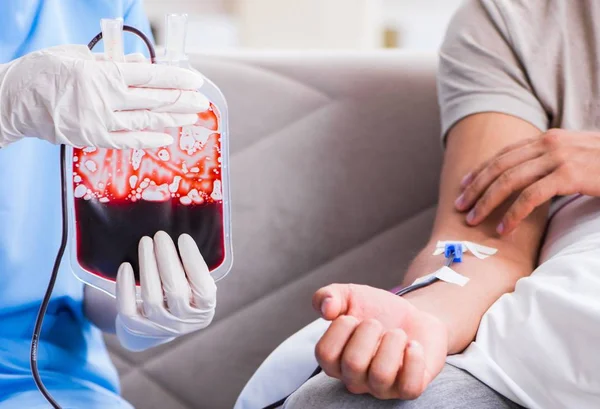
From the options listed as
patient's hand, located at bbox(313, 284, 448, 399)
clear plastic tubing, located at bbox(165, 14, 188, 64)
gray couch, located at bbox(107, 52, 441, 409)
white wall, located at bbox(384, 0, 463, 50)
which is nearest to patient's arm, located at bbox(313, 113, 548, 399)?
patient's hand, located at bbox(313, 284, 448, 399)

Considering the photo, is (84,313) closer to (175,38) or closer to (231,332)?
(231,332)

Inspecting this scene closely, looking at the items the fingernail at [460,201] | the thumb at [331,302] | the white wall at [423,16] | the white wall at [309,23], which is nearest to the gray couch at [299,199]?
the fingernail at [460,201]

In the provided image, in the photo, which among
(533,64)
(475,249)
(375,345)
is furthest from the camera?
(533,64)

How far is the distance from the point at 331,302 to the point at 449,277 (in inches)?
12.1

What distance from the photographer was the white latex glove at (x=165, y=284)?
2.99ft

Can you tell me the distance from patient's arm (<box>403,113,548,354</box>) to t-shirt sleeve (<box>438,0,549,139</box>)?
20 millimetres

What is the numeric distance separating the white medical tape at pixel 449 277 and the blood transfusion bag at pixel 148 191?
30 cm

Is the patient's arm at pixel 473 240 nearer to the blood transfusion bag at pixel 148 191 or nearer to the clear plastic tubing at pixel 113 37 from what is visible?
the blood transfusion bag at pixel 148 191

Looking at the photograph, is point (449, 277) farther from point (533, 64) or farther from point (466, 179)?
point (533, 64)

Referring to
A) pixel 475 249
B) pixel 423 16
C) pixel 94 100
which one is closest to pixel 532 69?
pixel 475 249

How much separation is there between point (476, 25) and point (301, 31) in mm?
2481

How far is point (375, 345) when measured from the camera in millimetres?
728

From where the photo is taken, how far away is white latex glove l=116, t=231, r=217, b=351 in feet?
2.99

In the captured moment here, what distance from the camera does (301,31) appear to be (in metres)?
3.65
